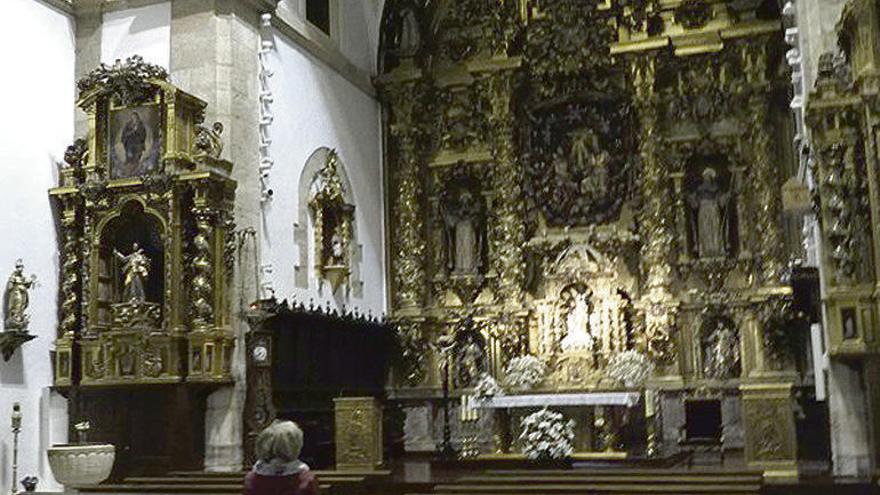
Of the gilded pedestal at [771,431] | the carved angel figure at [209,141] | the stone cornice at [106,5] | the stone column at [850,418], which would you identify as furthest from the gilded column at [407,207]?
the gilded pedestal at [771,431]

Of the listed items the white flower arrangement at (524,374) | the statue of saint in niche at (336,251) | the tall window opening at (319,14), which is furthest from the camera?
the tall window opening at (319,14)

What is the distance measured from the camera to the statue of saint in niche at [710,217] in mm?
19672

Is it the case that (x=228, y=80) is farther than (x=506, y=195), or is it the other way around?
(x=506, y=195)

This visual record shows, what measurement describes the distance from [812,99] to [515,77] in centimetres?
887

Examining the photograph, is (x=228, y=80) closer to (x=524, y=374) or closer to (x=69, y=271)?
(x=69, y=271)

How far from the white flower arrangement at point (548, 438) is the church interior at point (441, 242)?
53 mm

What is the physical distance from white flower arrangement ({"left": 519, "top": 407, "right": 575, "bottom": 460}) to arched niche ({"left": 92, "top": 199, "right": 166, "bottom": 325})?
5783 millimetres

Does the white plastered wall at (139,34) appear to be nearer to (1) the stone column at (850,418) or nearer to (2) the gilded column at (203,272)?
(2) the gilded column at (203,272)

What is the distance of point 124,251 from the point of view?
53.9 ft

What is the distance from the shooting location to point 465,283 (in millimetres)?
20938

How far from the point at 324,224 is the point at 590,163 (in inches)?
208

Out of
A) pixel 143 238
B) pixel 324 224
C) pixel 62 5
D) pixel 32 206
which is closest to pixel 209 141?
pixel 143 238

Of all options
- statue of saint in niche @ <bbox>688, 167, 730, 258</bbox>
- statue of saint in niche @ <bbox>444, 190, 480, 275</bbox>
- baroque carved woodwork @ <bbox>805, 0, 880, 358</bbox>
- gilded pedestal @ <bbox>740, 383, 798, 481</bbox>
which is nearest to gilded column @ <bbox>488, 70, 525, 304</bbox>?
statue of saint in niche @ <bbox>444, 190, 480, 275</bbox>

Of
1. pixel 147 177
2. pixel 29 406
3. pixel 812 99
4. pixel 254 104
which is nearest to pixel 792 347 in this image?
pixel 812 99
